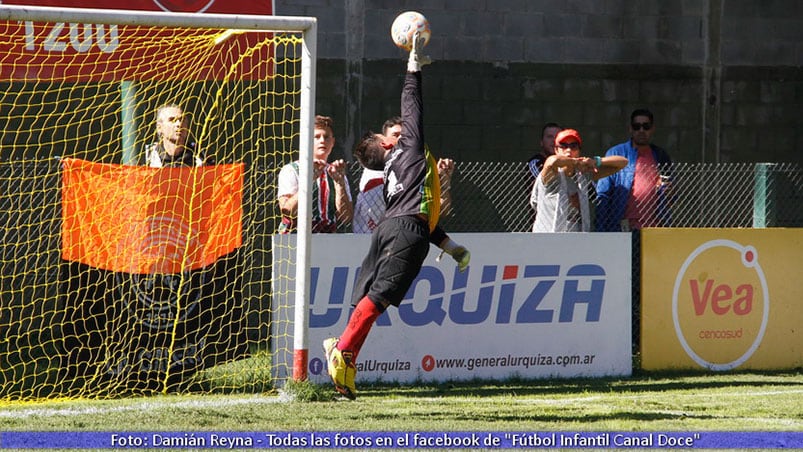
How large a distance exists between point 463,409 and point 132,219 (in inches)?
112

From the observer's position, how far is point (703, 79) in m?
→ 14.6

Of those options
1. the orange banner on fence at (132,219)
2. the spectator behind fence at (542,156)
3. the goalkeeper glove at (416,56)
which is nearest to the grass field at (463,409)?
the orange banner on fence at (132,219)

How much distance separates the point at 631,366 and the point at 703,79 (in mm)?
5500

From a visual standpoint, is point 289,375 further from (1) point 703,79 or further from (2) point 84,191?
(1) point 703,79

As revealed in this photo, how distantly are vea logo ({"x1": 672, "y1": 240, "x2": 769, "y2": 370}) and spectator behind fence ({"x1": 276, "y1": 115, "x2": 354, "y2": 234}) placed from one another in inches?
118

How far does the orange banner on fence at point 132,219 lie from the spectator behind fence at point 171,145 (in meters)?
0.14

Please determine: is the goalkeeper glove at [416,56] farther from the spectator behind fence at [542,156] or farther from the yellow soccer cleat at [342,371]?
the spectator behind fence at [542,156]

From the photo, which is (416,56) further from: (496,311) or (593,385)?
(593,385)

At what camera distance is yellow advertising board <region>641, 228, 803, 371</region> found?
10352 millimetres

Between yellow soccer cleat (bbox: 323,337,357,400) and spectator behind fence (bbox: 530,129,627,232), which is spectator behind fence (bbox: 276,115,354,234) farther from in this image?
yellow soccer cleat (bbox: 323,337,357,400)

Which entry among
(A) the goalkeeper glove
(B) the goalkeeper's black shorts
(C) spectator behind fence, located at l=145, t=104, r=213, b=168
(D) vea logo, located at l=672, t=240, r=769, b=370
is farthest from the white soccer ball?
(D) vea logo, located at l=672, t=240, r=769, b=370

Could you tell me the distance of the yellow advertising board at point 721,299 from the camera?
34.0 feet

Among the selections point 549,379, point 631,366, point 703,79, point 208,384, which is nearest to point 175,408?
point 208,384

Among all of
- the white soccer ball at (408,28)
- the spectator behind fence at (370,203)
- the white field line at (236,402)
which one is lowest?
the white field line at (236,402)
